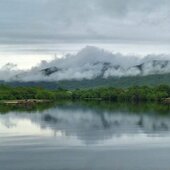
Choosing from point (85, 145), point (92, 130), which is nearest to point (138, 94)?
point (92, 130)

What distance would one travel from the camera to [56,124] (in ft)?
175

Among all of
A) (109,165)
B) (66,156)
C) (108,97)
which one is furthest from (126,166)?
(108,97)

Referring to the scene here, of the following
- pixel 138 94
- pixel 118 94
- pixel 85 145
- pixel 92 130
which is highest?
pixel 85 145

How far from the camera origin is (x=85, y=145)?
3659 cm

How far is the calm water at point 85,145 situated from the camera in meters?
29.0

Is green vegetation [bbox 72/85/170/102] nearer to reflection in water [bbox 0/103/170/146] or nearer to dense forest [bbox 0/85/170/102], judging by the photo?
dense forest [bbox 0/85/170/102]

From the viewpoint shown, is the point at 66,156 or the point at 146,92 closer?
the point at 66,156

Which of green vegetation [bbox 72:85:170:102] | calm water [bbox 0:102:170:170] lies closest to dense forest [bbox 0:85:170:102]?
green vegetation [bbox 72:85:170:102]

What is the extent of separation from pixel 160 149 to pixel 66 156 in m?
6.74

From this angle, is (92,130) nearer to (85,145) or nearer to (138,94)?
(85,145)

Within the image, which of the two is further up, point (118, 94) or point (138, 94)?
point (138, 94)

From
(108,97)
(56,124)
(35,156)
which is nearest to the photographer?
(35,156)

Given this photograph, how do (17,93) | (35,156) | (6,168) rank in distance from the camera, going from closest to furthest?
(6,168) < (35,156) < (17,93)

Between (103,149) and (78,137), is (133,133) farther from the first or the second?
(103,149)
